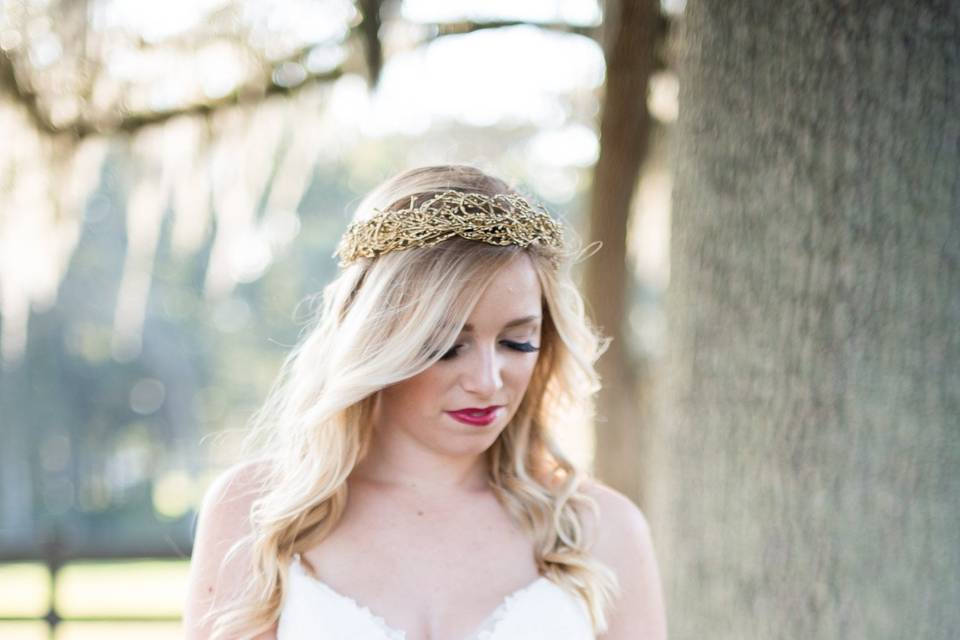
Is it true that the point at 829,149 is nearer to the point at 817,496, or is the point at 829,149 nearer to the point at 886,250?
the point at 886,250

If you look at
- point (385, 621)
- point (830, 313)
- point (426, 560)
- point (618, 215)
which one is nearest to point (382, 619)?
point (385, 621)

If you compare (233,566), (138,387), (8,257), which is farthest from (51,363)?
(233,566)

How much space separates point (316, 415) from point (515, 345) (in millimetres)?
515

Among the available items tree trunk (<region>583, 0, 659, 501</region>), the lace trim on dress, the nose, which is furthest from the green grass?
the nose

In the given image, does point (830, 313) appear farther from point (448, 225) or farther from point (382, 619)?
point (382, 619)

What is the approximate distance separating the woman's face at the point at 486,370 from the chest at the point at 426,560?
0.25 metres

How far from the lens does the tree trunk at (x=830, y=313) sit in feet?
7.32

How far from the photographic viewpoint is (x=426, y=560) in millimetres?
2777

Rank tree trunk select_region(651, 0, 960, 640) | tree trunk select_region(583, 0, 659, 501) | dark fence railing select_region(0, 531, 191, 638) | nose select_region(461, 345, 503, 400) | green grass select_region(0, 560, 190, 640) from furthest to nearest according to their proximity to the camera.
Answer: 1. green grass select_region(0, 560, 190, 640)
2. dark fence railing select_region(0, 531, 191, 638)
3. tree trunk select_region(583, 0, 659, 501)
4. nose select_region(461, 345, 503, 400)
5. tree trunk select_region(651, 0, 960, 640)

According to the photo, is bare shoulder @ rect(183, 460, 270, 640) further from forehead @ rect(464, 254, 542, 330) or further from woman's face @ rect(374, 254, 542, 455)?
forehead @ rect(464, 254, 542, 330)

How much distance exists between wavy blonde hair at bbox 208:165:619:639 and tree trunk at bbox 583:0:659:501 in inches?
77.0

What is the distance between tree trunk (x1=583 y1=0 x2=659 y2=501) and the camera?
5066 mm

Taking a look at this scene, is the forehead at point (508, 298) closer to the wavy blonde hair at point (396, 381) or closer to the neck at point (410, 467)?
the wavy blonde hair at point (396, 381)

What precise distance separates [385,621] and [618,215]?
11.7 ft
